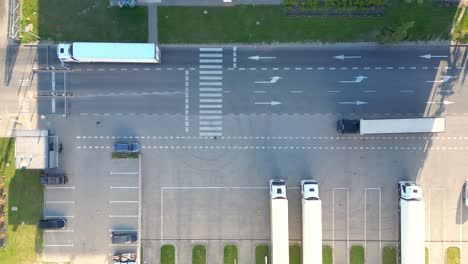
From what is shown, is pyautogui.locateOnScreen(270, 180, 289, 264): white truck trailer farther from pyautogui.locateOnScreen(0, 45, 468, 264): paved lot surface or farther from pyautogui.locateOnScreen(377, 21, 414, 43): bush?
pyautogui.locateOnScreen(377, 21, 414, 43): bush

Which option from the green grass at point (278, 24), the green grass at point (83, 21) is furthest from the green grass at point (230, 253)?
the green grass at point (83, 21)

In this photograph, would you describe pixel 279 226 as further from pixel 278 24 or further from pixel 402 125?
pixel 278 24

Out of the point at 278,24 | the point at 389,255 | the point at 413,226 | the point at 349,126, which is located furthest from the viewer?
the point at 278,24

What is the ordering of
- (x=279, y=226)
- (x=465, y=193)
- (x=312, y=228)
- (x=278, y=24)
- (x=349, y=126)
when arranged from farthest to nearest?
(x=278, y=24)
(x=465, y=193)
(x=349, y=126)
(x=279, y=226)
(x=312, y=228)

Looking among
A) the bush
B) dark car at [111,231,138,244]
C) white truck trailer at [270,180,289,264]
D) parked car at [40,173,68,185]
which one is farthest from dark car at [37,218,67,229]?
the bush

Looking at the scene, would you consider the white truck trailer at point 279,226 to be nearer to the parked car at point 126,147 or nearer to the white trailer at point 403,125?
the white trailer at point 403,125

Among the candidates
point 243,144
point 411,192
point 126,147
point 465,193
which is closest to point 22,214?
point 126,147

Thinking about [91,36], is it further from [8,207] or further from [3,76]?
[8,207]
